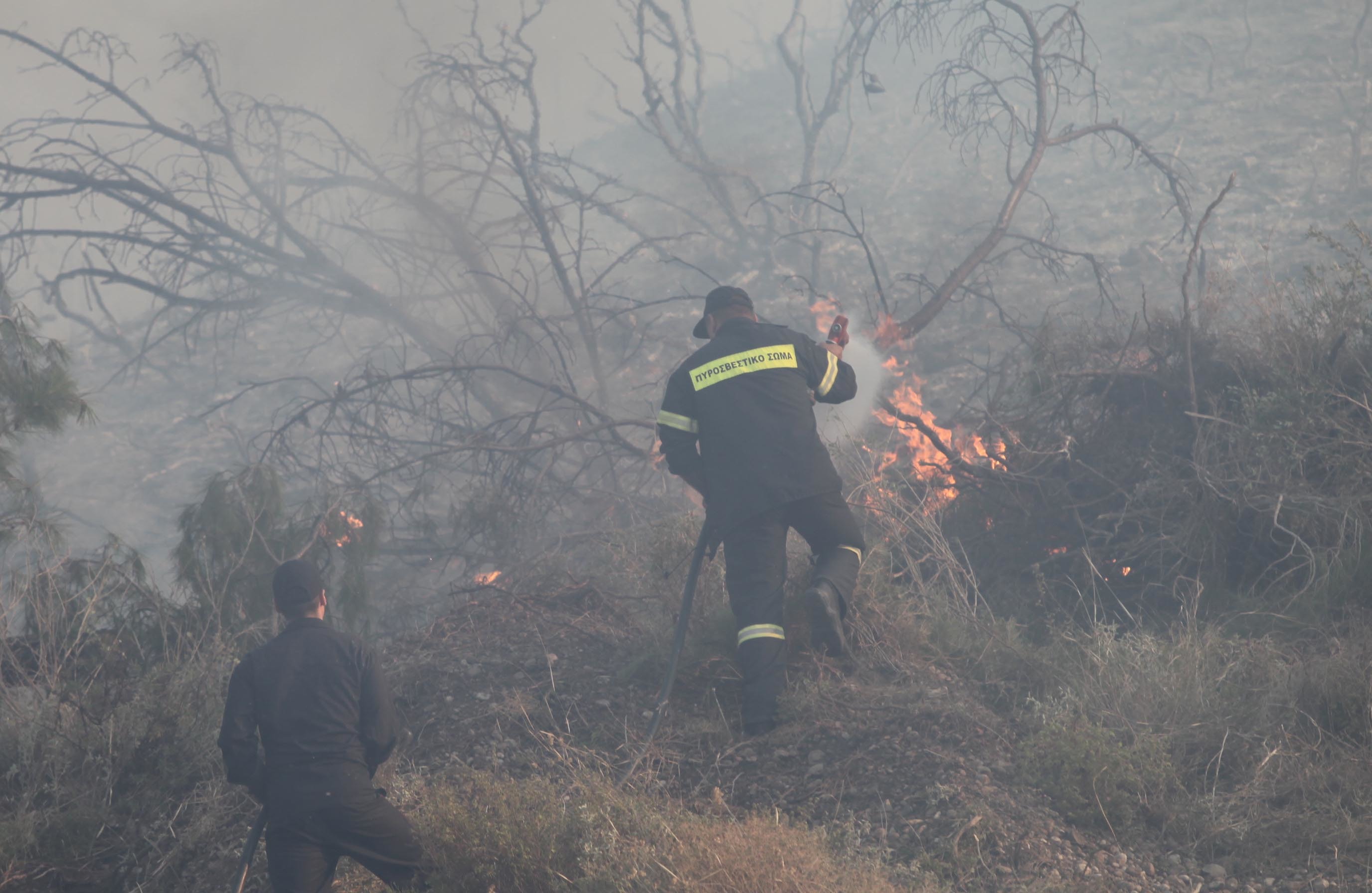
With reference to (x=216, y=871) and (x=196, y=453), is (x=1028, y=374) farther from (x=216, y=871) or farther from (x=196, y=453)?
(x=196, y=453)

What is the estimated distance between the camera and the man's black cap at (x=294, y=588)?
11.5 ft

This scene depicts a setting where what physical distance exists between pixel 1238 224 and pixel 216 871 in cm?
1436

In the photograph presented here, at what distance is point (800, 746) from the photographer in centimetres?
396

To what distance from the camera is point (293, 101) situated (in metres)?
12.8

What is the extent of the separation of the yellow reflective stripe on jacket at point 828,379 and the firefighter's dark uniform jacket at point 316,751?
2.53 metres

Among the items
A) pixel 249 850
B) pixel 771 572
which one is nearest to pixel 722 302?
pixel 771 572

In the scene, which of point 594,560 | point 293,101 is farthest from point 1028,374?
point 293,101

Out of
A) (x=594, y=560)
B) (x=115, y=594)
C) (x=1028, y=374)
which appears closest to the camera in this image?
(x=115, y=594)

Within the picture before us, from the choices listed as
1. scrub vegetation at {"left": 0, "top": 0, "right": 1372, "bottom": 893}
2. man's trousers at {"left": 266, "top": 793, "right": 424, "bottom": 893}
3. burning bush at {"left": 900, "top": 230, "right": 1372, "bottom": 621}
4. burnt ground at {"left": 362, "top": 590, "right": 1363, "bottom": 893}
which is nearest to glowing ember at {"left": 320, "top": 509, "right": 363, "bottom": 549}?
scrub vegetation at {"left": 0, "top": 0, "right": 1372, "bottom": 893}

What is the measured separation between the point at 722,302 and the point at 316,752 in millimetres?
2923

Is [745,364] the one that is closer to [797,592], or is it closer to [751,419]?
[751,419]

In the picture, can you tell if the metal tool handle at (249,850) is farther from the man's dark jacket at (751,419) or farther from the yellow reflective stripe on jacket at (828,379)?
the yellow reflective stripe on jacket at (828,379)

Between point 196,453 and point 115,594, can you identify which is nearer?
point 115,594

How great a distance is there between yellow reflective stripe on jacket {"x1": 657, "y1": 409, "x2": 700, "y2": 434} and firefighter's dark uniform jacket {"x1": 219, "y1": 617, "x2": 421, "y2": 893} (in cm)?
187
